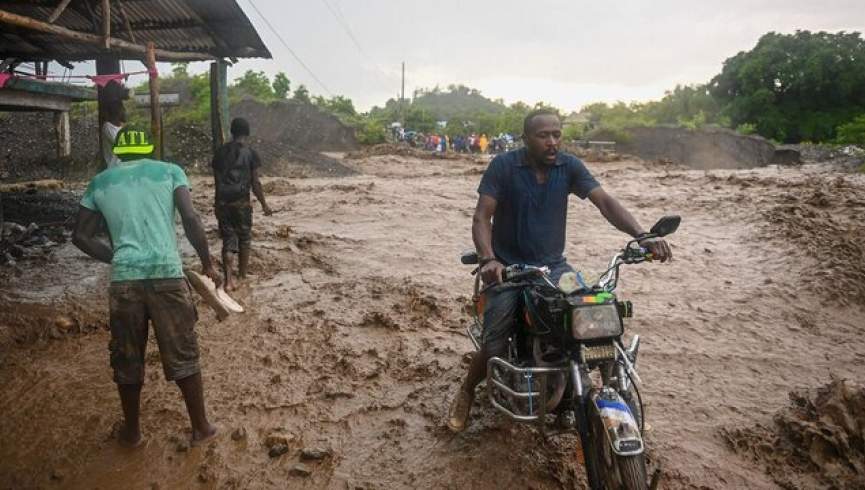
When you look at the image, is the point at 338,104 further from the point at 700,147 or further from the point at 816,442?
the point at 816,442

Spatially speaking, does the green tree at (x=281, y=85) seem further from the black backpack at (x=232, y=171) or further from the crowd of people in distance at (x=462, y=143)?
the black backpack at (x=232, y=171)

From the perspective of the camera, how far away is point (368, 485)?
3.18m

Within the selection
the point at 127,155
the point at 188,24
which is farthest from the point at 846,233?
the point at 188,24

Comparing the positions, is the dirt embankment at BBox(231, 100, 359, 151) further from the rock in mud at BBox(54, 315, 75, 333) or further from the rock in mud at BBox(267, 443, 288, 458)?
the rock in mud at BBox(267, 443, 288, 458)

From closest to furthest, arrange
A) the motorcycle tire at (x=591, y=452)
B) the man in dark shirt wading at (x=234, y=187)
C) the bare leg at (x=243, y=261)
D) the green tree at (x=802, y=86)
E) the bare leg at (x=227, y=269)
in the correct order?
the motorcycle tire at (x=591, y=452), the man in dark shirt wading at (x=234, y=187), the bare leg at (x=227, y=269), the bare leg at (x=243, y=261), the green tree at (x=802, y=86)

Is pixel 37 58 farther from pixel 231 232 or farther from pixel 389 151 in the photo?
pixel 389 151

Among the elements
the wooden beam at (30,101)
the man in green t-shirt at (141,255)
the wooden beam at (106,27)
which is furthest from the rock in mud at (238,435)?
the wooden beam at (30,101)

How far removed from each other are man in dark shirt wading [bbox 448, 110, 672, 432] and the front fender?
0.86 m

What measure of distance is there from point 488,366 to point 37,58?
11.2 meters

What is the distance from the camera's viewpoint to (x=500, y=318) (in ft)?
10.4

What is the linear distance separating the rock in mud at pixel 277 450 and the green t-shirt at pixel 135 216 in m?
1.15

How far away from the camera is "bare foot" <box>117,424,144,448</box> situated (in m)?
Result: 3.44

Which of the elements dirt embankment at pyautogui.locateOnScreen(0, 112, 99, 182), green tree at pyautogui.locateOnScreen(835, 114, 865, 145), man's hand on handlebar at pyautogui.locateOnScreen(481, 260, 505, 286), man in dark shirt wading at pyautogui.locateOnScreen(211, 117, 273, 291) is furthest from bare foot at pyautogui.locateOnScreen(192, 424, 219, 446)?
green tree at pyautogui.locateOnScreen(835, 114, 865, 145)

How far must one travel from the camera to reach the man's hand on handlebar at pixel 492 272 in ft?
9.46
